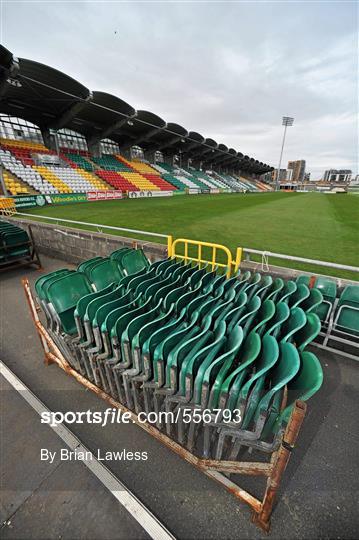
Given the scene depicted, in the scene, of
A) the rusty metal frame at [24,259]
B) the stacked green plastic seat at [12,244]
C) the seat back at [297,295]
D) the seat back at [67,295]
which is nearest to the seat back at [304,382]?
the seat back at [297,295]

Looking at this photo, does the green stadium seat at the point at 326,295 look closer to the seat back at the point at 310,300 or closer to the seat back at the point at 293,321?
the seat back at the point at 310,300

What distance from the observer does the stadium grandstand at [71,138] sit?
19516 millimetres

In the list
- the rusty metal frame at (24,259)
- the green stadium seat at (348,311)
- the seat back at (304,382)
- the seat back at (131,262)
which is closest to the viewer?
the seat back at (304,382)

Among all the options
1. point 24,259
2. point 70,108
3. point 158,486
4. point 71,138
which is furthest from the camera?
point 71,138

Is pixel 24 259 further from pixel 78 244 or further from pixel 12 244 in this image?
pixel 78 244

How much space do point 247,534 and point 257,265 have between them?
144 inches

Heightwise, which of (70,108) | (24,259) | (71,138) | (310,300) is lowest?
(24,259)

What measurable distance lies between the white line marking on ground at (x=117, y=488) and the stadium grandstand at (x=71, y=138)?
20338 millimetres

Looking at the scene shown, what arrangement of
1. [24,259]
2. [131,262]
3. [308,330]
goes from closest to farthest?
1. [308,330]
2. [131,262]
3. [24,259]

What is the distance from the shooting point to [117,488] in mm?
Answer: 1916

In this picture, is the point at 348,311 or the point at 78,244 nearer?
the point at 348,311

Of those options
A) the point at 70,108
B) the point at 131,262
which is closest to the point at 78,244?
the point at 131,262

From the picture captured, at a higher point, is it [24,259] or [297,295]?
[297,295]

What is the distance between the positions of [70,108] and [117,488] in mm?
31206
